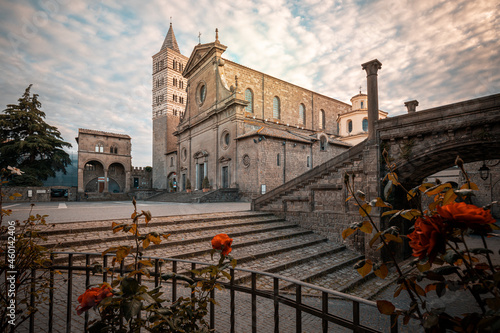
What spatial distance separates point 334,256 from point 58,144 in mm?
33749

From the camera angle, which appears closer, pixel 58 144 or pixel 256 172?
pixel 256 172

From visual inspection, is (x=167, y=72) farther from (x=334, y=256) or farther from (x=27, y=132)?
(x=334, y=256)

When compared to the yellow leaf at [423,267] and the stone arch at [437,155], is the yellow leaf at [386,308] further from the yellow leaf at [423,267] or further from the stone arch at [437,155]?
the stone arch at [437,155]

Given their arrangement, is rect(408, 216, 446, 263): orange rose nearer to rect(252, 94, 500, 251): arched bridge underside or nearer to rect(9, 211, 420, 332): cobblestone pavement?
rect(9, 211, 420, 332): cobblestone pavement

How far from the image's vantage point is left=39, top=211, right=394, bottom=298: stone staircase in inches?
280

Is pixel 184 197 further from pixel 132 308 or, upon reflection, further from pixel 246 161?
pixel 132 308

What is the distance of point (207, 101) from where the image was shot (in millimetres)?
29062

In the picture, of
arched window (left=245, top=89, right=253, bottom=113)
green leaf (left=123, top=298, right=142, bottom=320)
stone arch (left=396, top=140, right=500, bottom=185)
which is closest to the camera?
green leaf (left=123, top=298, right=142, bottom=320)

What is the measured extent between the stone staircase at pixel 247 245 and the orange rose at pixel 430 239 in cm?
543

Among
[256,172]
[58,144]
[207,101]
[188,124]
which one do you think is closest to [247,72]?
[207,101]

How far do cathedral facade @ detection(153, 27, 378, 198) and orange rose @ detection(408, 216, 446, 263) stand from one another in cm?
2060

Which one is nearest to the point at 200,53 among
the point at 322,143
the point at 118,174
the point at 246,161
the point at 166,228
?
the point at 246,161

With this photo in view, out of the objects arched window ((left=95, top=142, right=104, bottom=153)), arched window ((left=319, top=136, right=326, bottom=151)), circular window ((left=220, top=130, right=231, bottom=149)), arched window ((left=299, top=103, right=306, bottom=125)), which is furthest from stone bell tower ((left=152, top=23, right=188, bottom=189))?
arched window ((left=319, top=136, right=326, bottom=151))

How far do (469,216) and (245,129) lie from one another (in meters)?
23.5
